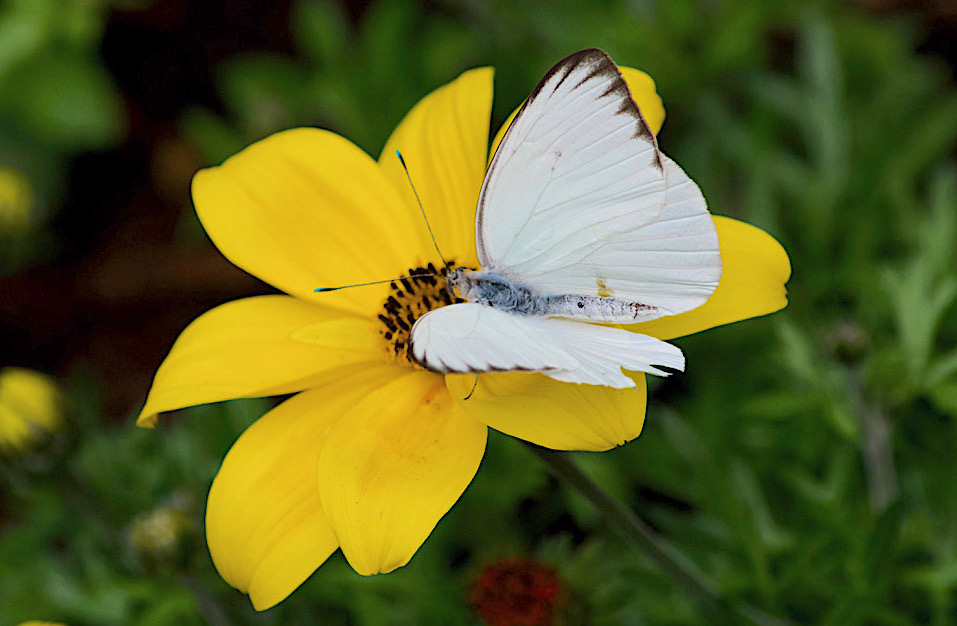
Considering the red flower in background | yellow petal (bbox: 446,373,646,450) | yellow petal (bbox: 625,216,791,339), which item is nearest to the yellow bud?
the red flower in background

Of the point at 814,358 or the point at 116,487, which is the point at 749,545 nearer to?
the point at 814,358

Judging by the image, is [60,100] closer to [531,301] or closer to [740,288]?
[531,301]

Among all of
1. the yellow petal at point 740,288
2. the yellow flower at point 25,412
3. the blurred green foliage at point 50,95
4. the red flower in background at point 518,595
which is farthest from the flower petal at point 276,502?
the blurred green foliage at point 50,95

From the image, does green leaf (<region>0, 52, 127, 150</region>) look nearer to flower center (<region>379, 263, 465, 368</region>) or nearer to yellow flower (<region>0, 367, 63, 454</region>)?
yellow flower (<region>0, 367, 63, 454</region>)

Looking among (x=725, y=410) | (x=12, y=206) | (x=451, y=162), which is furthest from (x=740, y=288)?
(x=12, y=206)

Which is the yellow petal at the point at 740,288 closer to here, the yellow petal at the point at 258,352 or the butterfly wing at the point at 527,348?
the butterfly wing at the point at 527,348
